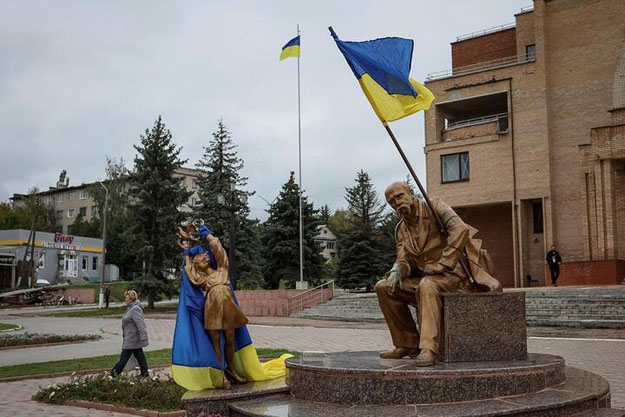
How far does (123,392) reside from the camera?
28.5 ft

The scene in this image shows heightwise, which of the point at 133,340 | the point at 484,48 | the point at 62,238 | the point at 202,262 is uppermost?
the point at 484,48

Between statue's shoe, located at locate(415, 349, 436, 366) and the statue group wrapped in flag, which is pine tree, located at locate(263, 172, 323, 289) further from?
statue's shoe, located at locate(415, 349, 436, 366)

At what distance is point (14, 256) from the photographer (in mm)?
58875

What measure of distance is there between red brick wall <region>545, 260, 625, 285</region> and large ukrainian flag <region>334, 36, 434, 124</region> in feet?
78.6

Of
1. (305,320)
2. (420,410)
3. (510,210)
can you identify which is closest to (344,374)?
(420,410)

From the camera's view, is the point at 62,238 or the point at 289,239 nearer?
the point at 289,239

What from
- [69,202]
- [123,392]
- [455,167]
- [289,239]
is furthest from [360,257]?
[69,202]

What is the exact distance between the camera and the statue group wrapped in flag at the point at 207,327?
6.75 metres

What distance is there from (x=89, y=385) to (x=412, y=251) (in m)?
5.37

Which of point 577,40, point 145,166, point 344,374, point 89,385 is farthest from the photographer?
point 145,166

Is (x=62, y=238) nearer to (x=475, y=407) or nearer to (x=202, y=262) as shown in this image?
(x=202, y=262)

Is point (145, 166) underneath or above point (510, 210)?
above

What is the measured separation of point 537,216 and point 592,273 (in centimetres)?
639

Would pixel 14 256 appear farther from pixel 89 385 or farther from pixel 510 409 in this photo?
pixel 510 409
